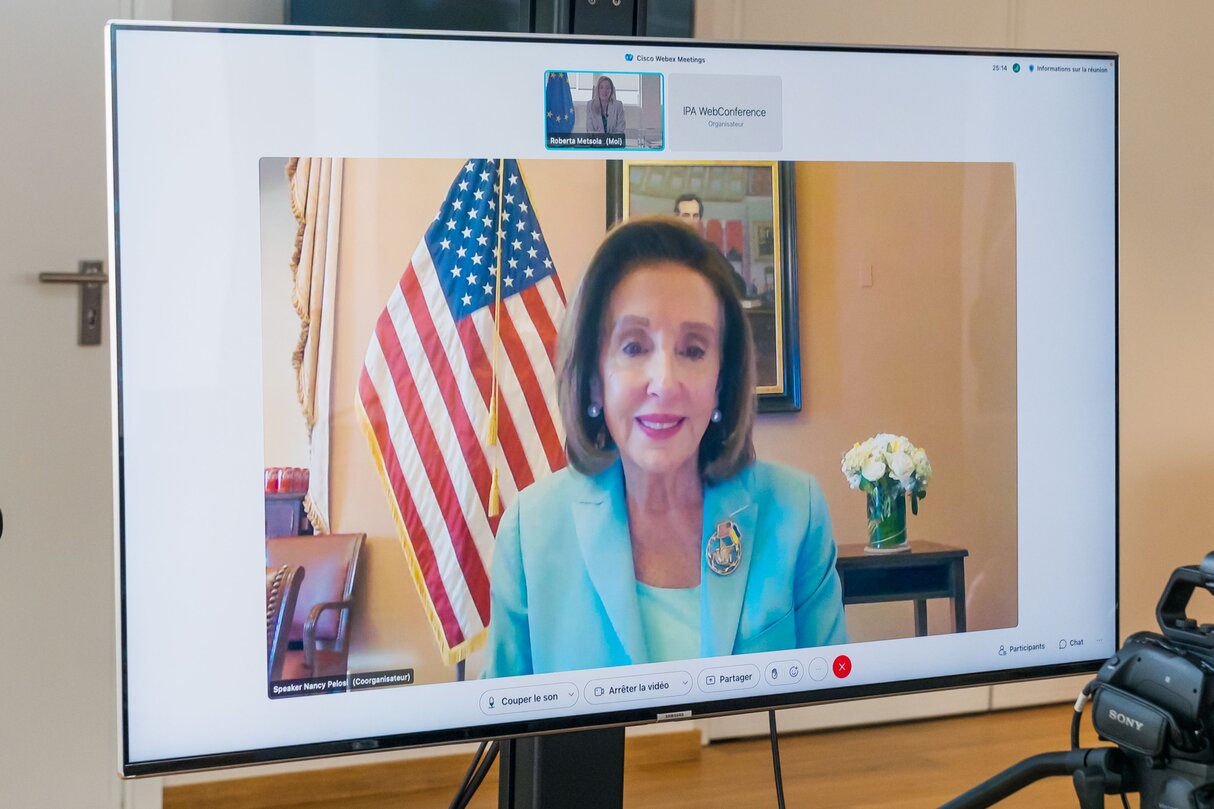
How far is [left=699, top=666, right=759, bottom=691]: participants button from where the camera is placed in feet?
3.45

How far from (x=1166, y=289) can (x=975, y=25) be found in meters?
0.98

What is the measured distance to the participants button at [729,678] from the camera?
105 centimetres

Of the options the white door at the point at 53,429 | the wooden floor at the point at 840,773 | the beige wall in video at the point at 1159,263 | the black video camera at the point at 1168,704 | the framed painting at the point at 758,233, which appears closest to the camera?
the black video camera at the point at 1168,704

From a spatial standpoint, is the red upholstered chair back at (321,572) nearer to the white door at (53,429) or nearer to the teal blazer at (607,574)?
the teal blazer at (607,574)

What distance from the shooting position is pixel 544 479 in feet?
3.33

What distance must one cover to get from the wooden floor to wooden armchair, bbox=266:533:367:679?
1.59 metres

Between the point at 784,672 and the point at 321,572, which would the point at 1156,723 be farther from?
the point at 321,572

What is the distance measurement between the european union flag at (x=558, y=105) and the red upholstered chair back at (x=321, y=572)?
43 centimetres

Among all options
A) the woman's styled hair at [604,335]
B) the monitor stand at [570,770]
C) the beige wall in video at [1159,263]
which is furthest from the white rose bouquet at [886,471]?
the beige wall in video at [1159,263]

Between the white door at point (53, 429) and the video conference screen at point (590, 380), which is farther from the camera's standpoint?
the white door at point (53, 429)

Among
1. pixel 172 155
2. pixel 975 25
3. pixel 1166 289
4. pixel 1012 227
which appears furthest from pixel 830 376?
pixel 1166 289

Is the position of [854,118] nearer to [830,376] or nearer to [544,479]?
[830,376]

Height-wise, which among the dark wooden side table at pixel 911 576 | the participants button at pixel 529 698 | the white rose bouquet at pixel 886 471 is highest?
the white rose bouquet at pixel 886 471

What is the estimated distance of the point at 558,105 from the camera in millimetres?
1016
